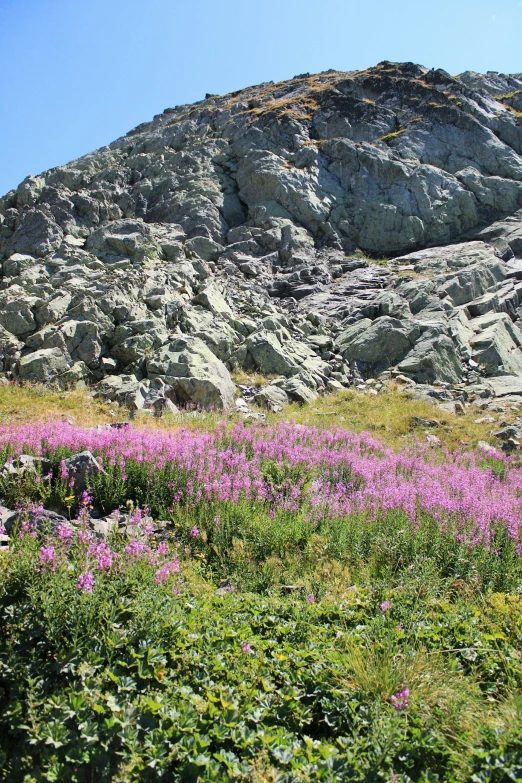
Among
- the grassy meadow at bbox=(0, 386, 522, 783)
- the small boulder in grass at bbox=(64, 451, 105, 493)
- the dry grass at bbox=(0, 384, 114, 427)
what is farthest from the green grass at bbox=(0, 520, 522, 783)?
the dry grass at bbox=(0, 384, 114, 427)

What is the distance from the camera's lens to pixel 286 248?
34625 millimetres

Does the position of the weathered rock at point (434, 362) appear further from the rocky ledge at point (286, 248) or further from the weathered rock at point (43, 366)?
the weathered rock at point (43, 366)

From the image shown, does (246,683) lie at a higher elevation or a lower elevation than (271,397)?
lower

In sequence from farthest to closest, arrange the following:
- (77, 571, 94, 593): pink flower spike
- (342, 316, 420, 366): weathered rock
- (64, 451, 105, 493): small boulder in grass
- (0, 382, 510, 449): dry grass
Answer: (342, 316, 420, 366): weathered rock, (0, 382, 510, 449): dry grass, (64, 451, 105, 493): small boulder in grass, (77, 571, 94, 593): pink flower spike

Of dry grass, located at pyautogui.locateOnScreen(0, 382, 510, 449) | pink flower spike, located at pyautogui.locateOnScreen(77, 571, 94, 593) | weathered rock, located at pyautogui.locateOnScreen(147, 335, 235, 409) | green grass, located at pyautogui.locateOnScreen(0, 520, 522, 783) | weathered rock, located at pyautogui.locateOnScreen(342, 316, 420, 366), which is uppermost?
weathered rock, located at pyautogui.locateOnScreen(342, 316, 420, 366)

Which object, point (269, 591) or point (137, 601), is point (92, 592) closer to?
point (137, 601)

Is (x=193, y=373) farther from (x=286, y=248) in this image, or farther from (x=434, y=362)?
(x=286, y=248)

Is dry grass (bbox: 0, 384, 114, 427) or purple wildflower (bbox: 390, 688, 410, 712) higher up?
dry grass (bbox: 0, 384, 114, 427)

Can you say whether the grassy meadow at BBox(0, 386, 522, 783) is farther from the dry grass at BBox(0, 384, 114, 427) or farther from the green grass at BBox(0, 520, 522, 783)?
the dry grass at BBox(0, 384, 114, 427)

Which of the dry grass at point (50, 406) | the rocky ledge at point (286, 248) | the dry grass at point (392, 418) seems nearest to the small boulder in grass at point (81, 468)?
the dry grass at point (50, 406)

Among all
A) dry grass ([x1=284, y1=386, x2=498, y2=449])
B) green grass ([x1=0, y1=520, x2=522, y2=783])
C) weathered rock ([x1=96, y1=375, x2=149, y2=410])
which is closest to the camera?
green grass ([x1=0, y1=520, x2=522, y2=783])

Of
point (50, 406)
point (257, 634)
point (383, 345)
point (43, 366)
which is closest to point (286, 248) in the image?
point (383, 345)

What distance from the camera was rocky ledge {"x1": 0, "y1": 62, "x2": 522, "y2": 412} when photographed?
18344 millimetres

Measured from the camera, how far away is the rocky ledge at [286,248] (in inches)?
722
